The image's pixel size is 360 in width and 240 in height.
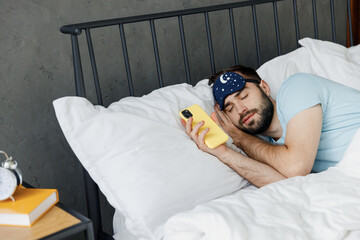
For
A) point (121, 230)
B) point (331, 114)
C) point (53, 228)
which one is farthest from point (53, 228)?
point (331, 114)

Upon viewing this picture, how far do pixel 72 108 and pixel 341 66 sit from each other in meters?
1.15

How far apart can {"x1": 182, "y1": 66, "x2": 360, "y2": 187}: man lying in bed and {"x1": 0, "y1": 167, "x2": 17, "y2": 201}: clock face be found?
1.80 ft

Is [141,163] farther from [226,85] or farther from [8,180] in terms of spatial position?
[226,85]

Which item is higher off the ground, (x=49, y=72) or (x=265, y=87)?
(x=49, y=72)

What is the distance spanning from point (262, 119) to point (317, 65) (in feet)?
1.56

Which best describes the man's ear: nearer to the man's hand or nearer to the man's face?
the man's face

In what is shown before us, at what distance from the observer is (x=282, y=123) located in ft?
5.07

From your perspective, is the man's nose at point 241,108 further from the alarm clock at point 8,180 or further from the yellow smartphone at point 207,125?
the alarm clock at point 8,180

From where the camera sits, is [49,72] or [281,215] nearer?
[281,215]

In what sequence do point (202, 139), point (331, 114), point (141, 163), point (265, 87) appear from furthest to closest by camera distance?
1. point (265, 87)
2. point (331, 114)
3. point (202, 139)
4. point (141, 163)

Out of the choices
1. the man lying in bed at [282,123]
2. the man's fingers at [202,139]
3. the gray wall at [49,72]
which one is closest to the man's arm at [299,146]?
the man lying in bed at [282,123]

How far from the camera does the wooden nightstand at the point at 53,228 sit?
101 centimetres

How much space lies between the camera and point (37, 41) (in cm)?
150

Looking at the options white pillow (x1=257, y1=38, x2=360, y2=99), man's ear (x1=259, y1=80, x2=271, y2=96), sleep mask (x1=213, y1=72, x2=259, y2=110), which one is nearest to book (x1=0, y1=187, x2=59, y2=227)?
sleep mask (x1=213, y1=72, x2=259, y2=110)
